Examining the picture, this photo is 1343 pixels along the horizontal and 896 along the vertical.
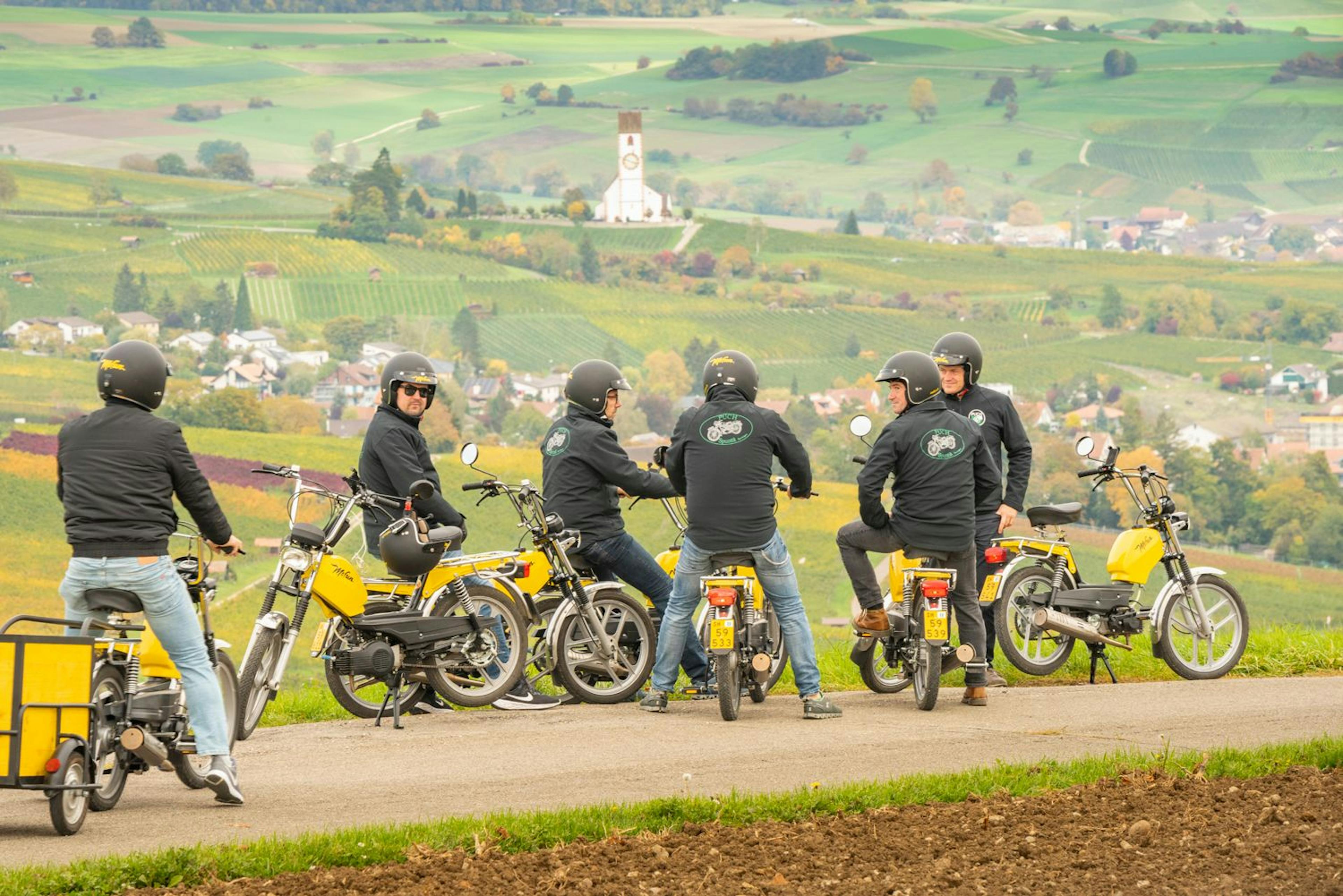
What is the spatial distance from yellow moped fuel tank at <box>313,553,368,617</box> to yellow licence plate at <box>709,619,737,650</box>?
1835 mm

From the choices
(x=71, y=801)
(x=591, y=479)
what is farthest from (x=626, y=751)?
(x=71, y=801)

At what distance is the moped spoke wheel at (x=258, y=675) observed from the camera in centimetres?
892

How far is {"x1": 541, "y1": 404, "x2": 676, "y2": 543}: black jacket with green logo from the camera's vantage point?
10812 millimetres

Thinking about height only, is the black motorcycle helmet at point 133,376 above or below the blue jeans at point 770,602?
above

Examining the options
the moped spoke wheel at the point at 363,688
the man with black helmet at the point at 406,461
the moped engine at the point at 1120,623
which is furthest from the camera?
the moped engine at the point at 1120,623

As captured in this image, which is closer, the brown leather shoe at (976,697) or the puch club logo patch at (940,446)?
the puch club logo patch at (940,446)

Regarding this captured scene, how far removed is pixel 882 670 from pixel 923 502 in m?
1.22

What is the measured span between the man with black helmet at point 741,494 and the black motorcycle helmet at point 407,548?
1345 millimetres

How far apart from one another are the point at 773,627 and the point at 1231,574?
4026 inches

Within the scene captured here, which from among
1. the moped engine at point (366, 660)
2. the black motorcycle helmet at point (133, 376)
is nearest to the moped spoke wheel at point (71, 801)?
the black motorcycle helmet at point (133, 376)

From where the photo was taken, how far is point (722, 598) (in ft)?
31.8

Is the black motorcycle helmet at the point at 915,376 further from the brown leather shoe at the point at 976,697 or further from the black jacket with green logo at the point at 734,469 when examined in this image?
the brown leather shoe at the point at 976,697

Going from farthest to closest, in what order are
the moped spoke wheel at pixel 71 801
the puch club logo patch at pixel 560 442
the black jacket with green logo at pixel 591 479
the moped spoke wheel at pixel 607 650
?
the puch club logo patch at pixel 560 442 < the black jacket with green logo at pixel 591 479 < the moped spoke wheel at pixel 607 650 < the moped spoke wheel at pixel 71 801

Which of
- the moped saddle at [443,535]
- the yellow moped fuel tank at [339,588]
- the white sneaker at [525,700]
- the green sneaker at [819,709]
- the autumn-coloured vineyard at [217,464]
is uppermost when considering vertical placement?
the moped saddle at [443,535]
